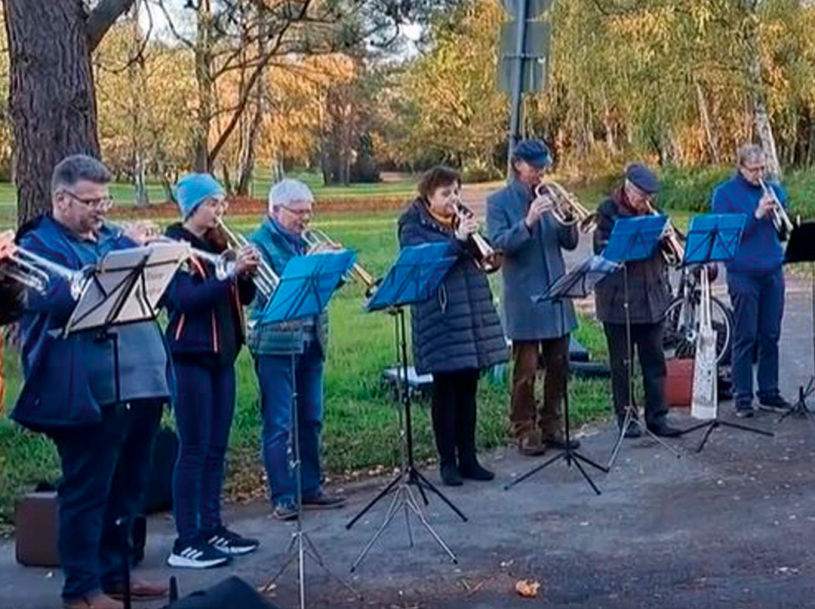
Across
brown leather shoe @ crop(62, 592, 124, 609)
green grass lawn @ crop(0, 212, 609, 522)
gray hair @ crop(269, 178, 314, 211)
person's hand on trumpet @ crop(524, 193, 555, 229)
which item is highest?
gray hair @ crop(269, 178, 314, 211)

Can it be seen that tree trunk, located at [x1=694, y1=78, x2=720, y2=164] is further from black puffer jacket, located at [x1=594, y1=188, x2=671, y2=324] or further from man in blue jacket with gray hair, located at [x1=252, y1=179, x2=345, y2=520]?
man in blue jacket with gray hair, located at [x1=252, y1=179, x2=345, y2=520]

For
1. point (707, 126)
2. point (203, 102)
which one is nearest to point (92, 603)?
point (707, 126)

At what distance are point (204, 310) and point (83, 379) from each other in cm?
98

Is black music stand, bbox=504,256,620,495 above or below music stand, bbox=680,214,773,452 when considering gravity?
below

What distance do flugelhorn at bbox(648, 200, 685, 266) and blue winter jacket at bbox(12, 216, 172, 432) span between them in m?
4.02

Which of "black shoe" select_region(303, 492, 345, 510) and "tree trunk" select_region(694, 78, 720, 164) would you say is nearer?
"black shoe" select_region(303, 492, 345, 510)

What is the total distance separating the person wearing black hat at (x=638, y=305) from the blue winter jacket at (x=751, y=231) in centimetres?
79

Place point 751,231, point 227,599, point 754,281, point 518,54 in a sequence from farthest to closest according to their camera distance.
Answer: point 518,54, point 754,281, point 751,231, point 227,599

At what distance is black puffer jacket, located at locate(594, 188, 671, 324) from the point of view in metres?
8.41

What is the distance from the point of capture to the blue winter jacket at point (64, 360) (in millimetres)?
5121

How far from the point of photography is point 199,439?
6.18 metres

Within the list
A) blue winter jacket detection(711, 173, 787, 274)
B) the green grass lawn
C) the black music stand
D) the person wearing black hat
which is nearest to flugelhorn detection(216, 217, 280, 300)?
the green grass lawn

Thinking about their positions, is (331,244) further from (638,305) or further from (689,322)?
(689,322)

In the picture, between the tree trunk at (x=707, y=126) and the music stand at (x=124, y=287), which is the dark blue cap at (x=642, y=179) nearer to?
the music stand at (x=124, y=287)
